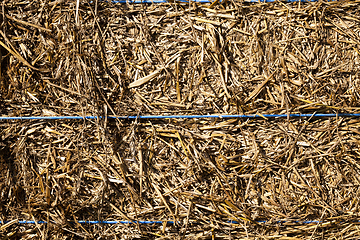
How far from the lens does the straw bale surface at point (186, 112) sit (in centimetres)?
148

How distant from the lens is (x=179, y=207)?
1532mm

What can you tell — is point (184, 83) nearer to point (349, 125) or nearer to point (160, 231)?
point (160, 231)

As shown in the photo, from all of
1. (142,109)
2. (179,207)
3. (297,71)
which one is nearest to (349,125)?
(297,71)

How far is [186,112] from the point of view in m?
1.50

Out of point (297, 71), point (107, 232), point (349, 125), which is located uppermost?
point (297, 71)

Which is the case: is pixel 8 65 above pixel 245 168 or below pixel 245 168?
above

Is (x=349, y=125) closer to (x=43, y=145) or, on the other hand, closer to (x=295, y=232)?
(x=295, y=232)

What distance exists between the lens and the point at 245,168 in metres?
1.53

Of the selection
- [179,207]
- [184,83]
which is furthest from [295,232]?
[184,83]

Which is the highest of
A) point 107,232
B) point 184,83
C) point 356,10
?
point 356,10

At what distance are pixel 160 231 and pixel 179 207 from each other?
195mm

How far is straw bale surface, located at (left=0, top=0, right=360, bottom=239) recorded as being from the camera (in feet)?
4.86

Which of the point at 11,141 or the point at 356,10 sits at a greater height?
the point at 356,10

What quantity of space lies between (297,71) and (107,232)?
149 centimetres
